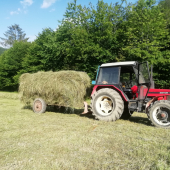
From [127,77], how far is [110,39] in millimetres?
15165

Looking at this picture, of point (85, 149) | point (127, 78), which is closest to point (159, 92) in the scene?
point (127, 78)

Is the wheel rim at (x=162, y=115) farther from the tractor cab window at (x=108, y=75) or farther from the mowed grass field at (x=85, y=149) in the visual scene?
the tractor cab window at (x=108, y=75)

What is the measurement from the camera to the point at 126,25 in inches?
856

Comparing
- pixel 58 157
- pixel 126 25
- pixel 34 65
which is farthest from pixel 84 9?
pixel 58 157

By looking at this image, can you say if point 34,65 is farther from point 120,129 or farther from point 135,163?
point 135,163

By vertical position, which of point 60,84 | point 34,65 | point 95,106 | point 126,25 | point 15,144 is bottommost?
point 15,144

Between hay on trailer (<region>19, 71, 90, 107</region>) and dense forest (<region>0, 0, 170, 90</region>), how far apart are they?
11.1m

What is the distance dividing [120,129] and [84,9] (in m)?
22.2

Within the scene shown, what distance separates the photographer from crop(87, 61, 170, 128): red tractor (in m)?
5.68

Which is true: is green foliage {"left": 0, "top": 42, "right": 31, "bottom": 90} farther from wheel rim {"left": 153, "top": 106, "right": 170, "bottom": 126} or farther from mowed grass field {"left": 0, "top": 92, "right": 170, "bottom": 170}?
wheel rim {"left": 153, "top": 106, "right": 170, "bottom": 126}

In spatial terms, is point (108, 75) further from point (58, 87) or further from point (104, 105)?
point (58, 87)

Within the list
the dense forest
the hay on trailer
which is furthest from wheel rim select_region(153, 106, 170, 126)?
the dense forest

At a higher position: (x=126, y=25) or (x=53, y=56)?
(x=126, y=25)

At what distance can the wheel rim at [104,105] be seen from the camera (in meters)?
6.87
